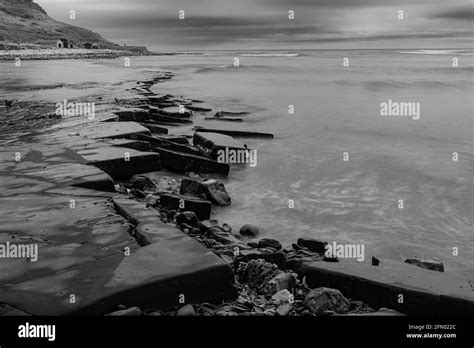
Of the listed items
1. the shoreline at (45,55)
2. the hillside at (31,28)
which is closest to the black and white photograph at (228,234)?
the shoreline at (45,55)

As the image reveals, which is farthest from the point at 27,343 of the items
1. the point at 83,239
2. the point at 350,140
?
the point at 350,140

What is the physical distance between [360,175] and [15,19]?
13450cm

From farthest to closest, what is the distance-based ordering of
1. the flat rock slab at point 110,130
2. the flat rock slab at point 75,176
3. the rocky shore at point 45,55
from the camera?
1. the rocky shore at point 45,55
2. the flat rock slab at point 110,130
3. the flat rock slab at point 75,176

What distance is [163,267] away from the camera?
276cm

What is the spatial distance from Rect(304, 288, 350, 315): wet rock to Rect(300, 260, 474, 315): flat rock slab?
0.19 m

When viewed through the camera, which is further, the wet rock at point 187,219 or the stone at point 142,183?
the stone at point 142,183

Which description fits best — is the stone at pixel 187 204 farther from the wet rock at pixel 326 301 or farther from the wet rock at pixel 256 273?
the wet rock at pixel 326 301

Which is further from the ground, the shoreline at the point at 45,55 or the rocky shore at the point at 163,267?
the shoreline at the point at 45,55

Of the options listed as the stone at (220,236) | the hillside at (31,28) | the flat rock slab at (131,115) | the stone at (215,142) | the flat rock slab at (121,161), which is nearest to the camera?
the stone at (220,236)

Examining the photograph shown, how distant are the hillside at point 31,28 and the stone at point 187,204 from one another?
97682 mm

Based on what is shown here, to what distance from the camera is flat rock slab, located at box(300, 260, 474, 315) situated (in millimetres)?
2740

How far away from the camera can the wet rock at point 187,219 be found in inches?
168

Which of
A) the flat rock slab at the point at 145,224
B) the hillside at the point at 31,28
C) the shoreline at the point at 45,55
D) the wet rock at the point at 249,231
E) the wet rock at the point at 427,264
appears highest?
the hillside at the point at 31,28

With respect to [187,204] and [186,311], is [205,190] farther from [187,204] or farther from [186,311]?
[186,311]
